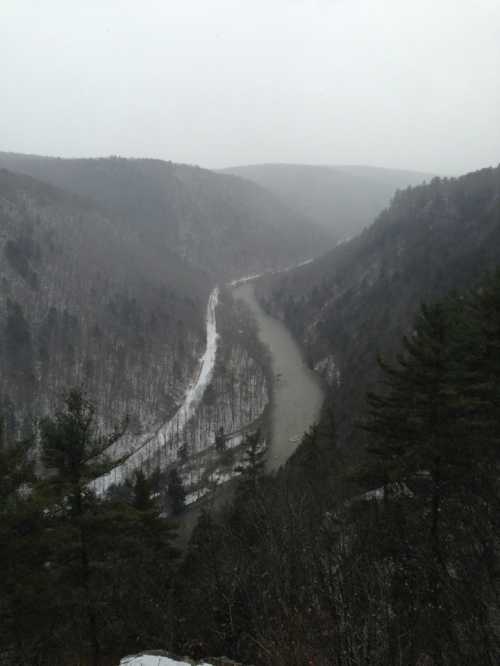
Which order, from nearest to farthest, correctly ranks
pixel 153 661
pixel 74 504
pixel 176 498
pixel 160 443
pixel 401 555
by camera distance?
pixel 153 661 < pixel 74 504 < pixel 401 555 < pixel 176 498 < pixel 160 443

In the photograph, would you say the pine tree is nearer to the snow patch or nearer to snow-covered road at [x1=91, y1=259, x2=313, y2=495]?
the snow patch

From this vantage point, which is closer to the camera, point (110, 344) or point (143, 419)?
point (143, 419)

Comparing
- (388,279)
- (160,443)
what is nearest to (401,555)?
(160,443)

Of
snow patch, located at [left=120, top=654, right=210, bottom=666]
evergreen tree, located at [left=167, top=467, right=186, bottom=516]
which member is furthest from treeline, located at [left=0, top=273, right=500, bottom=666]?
evergreen tree, located at [left=167, top=467, right=186, bottom=516]

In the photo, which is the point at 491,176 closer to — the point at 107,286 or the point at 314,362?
the point at 314,362

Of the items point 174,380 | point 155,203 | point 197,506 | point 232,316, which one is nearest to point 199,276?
point 232,316

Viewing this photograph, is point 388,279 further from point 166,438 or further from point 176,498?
point 176,498
